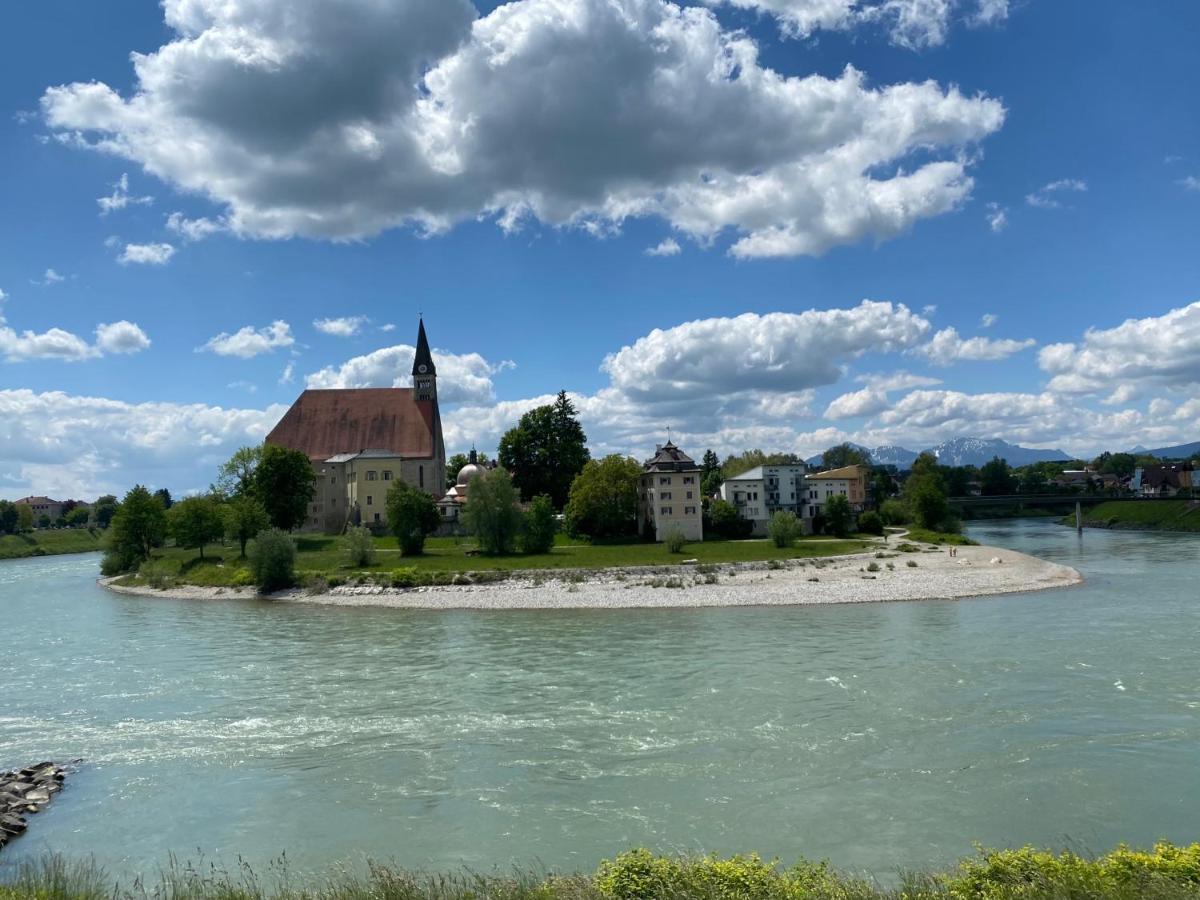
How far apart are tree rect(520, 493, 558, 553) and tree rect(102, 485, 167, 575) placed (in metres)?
27.0

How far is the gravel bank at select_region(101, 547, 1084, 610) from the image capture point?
39469mm

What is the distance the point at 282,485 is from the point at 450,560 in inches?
740

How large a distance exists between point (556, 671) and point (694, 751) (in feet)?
28.6

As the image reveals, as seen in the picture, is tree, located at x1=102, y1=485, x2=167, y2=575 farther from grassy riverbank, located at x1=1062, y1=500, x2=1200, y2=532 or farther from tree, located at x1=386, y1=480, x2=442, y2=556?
grassy riverbank, located at x1=1062, y1=500, x2=1200, y2=532

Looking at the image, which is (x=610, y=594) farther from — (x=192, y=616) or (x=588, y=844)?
(x=588, y=844)

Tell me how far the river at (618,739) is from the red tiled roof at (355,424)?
4767cm

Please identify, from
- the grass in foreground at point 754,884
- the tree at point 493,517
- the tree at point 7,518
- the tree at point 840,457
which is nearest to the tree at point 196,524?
the tree at point 493,517

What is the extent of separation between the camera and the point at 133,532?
6266cm

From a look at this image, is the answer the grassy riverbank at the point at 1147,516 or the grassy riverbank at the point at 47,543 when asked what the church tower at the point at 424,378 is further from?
the grassy riverbank at the point at 1147,516

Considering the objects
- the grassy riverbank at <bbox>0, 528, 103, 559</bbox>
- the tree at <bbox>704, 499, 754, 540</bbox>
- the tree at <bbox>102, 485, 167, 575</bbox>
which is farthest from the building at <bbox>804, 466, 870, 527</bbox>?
the grassy riverbank at <bbox>0, 528, 103, 559</bbox>

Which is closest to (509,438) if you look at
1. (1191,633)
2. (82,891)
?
(1191,633)

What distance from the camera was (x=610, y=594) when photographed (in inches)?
1658

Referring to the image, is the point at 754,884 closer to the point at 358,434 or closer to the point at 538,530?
the point at 538,530

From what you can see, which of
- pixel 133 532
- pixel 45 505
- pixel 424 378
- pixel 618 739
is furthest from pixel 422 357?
pixel 45 505
